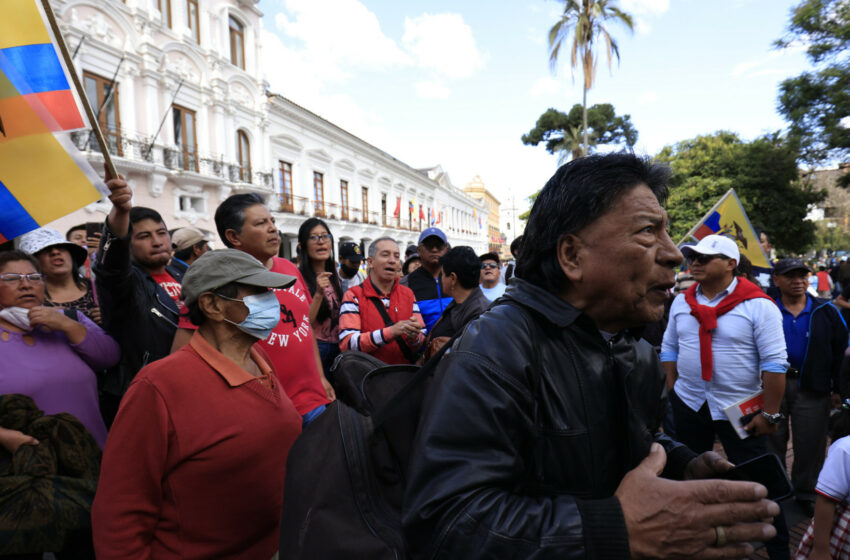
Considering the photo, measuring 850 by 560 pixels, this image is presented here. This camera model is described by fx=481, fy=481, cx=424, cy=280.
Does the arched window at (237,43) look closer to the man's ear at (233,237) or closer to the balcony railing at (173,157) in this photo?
the balcony railing at (173,157)

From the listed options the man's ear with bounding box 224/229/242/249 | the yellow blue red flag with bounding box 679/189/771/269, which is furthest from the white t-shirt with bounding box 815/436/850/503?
the yellow blue red flag with bounding box 679/189/771/269

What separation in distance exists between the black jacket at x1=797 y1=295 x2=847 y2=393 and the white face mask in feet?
16.8

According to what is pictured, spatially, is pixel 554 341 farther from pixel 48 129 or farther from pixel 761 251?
pixel 761 251

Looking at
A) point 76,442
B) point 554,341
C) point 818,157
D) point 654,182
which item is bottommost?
point 76,442

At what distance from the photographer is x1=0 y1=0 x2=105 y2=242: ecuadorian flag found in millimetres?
2205

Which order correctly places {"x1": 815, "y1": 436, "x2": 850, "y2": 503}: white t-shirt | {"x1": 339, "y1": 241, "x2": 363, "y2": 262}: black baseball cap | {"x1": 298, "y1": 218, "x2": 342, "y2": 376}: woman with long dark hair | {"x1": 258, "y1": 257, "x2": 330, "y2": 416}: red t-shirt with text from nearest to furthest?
{"x1": 815, "y1": 436, "x2": 850, "y2": 503}: white t-shirt → {"x1": 258, "y1": 257, "x2": 330, "y2": 416}: red t-shirt with text → {"x1": 298, "y1": 218, "x2": 342, "y2": 376}: woman with long dark hair → {"x1": 339, "y1": 241, "x2": 363, "y2": 262}: black baseball cap

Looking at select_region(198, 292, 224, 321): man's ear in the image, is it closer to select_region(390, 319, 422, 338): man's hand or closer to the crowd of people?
the crowd of people

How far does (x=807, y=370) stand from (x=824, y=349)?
0.20 metres

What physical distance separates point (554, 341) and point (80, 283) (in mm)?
3457

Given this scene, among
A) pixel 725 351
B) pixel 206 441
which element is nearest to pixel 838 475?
pixel 725 351

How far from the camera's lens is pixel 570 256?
3.71 ft

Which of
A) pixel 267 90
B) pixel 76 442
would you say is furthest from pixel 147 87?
pixel 76 442

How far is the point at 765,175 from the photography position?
1903 centimetres

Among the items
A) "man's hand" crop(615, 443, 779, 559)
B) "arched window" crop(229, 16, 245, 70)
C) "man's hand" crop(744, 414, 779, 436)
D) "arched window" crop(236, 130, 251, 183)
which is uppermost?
"arched window" crop(229, 16, 245, 70)
